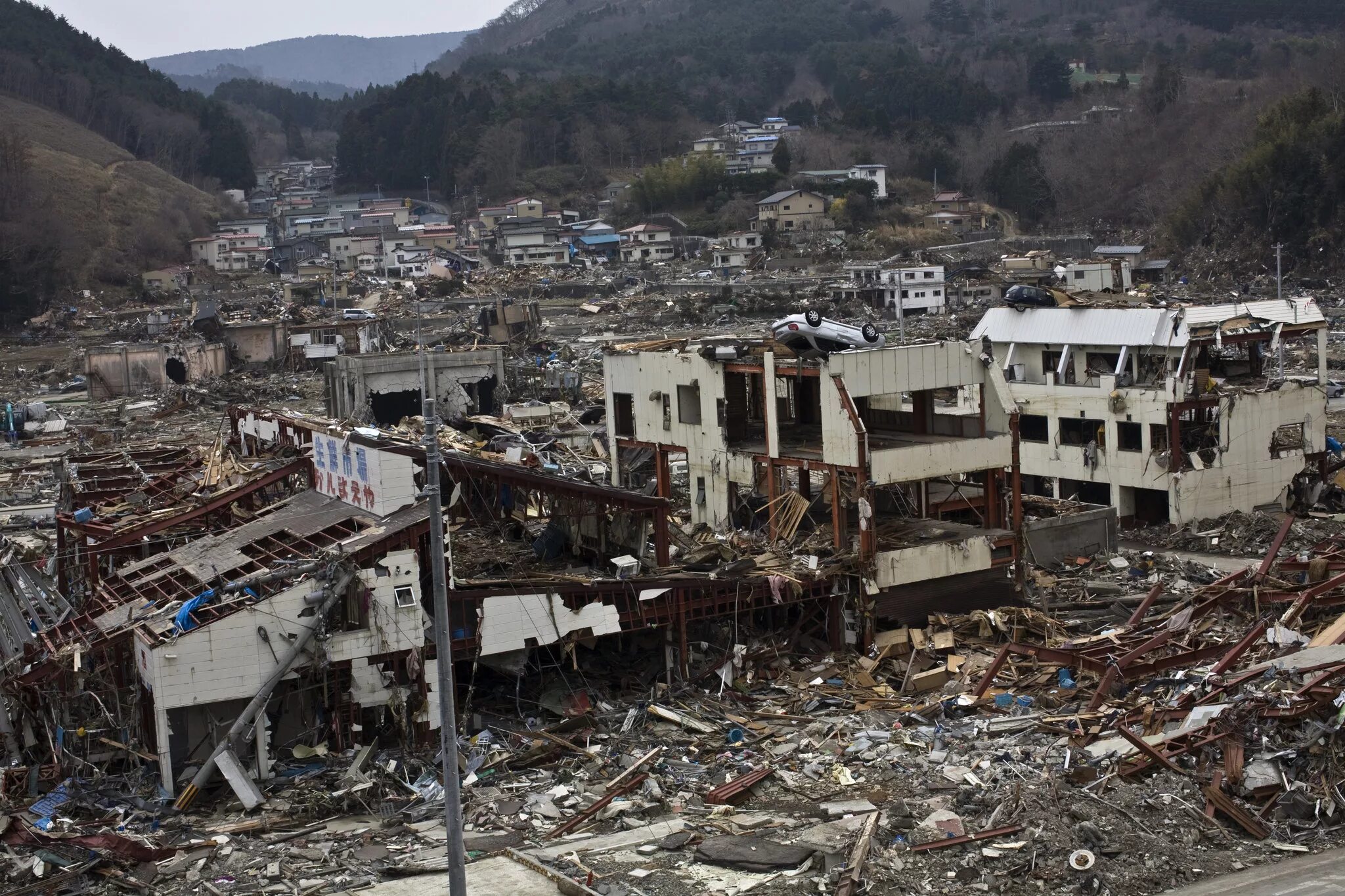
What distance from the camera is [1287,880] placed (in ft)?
38.7

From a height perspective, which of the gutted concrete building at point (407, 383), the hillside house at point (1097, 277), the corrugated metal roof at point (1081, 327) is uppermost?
the hillside house at point (1097, 277)

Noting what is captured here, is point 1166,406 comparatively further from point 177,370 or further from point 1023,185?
point 1023,185

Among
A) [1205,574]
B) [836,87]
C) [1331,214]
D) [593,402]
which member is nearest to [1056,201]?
[1331,214]

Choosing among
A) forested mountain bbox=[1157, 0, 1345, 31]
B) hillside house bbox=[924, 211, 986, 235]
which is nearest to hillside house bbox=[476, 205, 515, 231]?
hillside house bbox=[924, 211, 986, 235]

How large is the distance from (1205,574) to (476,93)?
339ft

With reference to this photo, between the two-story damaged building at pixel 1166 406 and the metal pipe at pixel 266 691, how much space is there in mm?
16663

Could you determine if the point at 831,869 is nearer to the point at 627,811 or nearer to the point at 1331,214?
the point at 627,811

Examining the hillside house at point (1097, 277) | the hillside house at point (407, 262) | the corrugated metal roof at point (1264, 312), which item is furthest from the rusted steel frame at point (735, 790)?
the hillside house at point (407, 262)

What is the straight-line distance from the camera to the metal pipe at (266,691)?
1497cm

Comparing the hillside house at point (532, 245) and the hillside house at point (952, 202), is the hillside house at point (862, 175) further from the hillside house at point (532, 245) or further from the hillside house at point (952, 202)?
the hillside house at point (532, 245)

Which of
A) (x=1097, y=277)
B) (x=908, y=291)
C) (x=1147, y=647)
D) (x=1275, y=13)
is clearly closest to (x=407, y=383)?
(x=1097, y=277)

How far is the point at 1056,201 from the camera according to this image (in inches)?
3752

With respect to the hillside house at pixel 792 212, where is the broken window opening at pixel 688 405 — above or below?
below

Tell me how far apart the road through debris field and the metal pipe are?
0.13 ft
